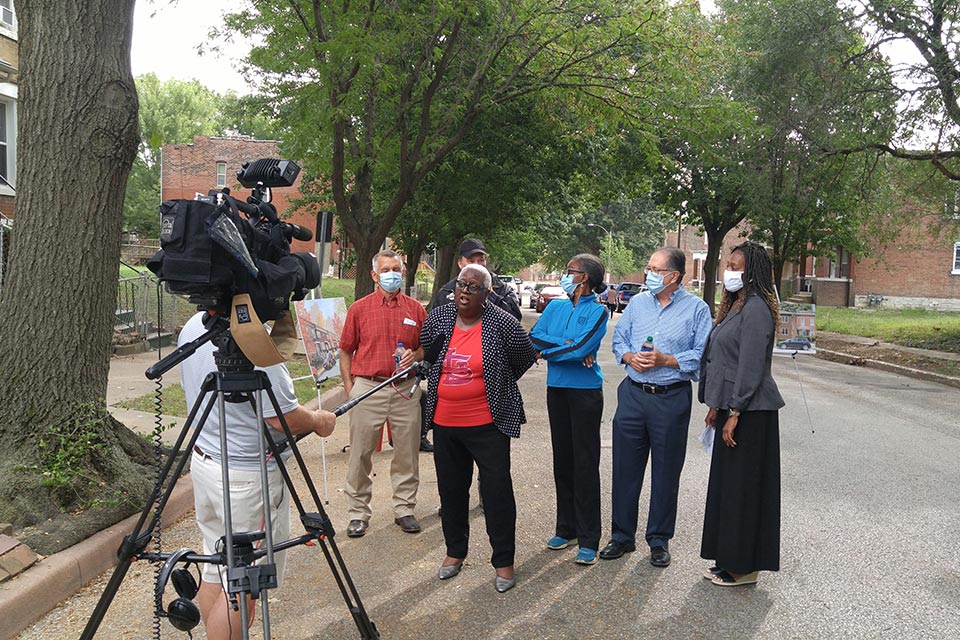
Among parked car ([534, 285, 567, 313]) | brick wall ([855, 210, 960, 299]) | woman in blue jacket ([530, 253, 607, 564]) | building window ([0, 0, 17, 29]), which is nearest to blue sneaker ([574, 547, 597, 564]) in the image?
woman in blue jacket ([530, 253, 607, 564])

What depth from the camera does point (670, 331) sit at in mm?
5371

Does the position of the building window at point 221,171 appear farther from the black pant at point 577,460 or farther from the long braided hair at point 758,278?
the long braided hair at point 758,278

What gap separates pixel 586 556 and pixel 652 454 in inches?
30.3

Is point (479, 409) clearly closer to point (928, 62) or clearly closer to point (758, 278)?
point (758, 278)

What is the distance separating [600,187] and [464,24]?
32.6 feet

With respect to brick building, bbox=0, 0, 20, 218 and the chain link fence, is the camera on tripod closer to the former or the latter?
the chain link fence

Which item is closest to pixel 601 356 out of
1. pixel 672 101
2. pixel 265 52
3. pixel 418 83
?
pixel 672 101

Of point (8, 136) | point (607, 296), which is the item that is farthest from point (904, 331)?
point (8, 136)

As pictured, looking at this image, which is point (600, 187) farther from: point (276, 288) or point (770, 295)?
point (276, 288)

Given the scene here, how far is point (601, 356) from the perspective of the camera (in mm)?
19406

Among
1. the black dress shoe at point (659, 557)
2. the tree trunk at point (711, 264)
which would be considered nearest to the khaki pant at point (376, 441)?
the black dress shoe at point (659, 557)

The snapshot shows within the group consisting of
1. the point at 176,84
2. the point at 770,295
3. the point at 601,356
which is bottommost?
the point at 601,356

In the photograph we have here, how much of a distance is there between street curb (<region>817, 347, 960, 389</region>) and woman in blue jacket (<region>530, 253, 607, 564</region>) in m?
12.3

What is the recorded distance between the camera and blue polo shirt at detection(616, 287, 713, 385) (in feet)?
17.4
